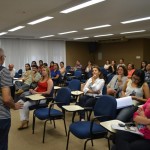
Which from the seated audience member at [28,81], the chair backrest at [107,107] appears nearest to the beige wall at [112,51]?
the seated audience member at [28,81]

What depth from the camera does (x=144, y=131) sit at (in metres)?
2.22

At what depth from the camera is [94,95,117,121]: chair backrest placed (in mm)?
2775

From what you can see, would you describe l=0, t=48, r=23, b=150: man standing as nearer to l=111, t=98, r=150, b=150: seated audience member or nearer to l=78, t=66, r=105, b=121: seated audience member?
l=111, t=98, r=150, b=150: seated audience member

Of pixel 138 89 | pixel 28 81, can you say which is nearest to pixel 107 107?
pixel 138 89

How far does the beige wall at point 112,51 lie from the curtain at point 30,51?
2.96ft

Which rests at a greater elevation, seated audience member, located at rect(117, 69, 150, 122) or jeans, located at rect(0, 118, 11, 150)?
seated audience member, located at rect(117, 69, 150, 122)

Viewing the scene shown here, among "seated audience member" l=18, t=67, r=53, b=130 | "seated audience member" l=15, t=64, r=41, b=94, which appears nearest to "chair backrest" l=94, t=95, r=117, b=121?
"seated audience member" l=18, t=67, r=53, b=130

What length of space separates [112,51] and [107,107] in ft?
37.2

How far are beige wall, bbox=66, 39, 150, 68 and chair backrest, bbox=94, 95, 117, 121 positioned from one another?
9862 millimetres

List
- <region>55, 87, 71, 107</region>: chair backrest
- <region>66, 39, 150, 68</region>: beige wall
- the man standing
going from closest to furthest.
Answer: the man standing → <region>55, 87, 71, 107</region>: chair backrest → <region>66, 39, 150, 68</region>: beige wall

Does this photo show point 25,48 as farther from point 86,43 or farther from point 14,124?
point 14,124

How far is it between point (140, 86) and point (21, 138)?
7.54ft

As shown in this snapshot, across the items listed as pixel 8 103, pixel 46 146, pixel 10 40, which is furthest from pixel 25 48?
pixel 8 103

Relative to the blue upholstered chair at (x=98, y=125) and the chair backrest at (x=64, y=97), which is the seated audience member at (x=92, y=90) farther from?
the blue upholstered chair at (x=98, y=125)
